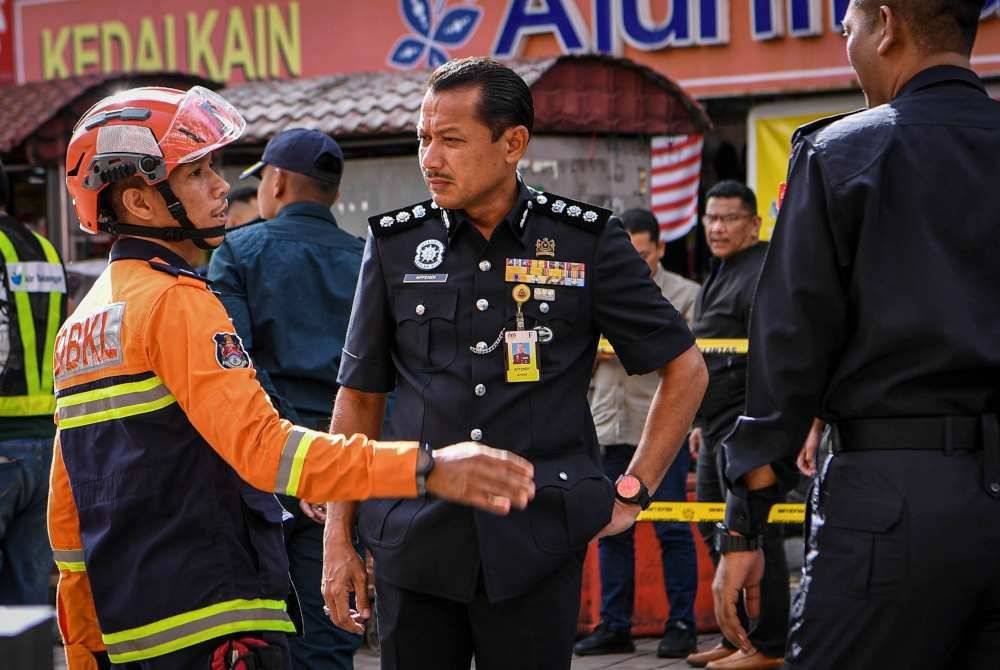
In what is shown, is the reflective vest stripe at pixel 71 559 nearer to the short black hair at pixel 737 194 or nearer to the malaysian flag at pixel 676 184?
the short black hair at pixel 737 194

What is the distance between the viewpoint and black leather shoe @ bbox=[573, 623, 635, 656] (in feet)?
24.0

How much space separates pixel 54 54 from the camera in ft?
52.6

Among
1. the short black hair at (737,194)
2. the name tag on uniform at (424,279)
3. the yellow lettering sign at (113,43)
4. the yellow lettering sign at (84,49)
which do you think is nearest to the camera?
the name tag on uniform at (424,279)

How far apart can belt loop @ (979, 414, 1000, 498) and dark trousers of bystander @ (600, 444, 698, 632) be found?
4505 mm

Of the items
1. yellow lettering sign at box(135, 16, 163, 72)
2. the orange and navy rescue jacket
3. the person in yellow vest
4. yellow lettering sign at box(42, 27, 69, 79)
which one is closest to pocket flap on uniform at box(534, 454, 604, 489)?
the orange and navy rescue jacket

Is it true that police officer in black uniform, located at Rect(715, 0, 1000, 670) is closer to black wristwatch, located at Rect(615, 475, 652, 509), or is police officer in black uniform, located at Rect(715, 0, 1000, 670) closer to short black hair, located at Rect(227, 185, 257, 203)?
black wristwatch, located at Rect(615, 475, 652, 509)

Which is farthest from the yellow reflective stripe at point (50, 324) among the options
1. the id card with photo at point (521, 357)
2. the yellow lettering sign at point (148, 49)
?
the yellow lettering sign at point (148, 49)

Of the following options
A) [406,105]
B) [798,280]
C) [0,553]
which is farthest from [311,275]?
[406,105]

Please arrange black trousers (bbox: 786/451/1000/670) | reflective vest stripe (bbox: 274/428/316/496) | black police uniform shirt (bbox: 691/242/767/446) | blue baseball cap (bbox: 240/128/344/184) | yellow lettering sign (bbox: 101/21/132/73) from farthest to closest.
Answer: yellow lettering sign (bbox: 101/21/132/73), black police uniform shirt (bbox: 691/242/767/446), blue baseball cap (bbox: 240/128/344/184), reflective vest stripe (bbox: 274/428/316/496), black trousers (bbox: 786/451/1000/670)

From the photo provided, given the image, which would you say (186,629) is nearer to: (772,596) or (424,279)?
(424,279)

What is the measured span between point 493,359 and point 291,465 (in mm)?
678

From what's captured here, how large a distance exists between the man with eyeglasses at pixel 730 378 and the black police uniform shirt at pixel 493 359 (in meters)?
3.22

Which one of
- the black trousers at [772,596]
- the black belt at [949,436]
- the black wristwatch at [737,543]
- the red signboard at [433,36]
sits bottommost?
the black trousers at [772,596]

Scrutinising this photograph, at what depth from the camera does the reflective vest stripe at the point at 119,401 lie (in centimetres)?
312
